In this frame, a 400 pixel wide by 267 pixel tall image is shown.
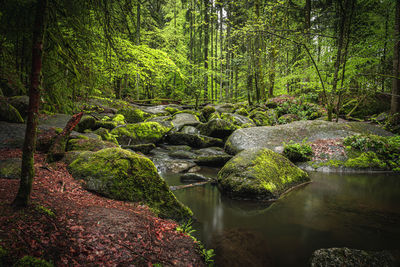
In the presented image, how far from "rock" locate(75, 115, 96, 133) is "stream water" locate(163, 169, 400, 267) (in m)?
5.19

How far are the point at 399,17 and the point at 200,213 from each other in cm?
1241

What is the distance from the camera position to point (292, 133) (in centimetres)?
1058

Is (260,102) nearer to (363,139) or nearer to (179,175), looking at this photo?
(363,139)

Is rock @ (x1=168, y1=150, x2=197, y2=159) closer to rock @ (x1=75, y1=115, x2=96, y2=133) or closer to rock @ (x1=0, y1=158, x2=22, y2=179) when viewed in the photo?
rock @ (x1=75, y1=115, x2=96, y2=133)

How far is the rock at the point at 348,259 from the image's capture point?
9.04ft

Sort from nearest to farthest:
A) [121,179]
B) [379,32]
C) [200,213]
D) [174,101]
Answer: [121,179]
[200,213]
[379,32]
[174,101]

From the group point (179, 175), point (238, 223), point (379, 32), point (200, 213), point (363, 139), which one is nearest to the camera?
point (238, 223)

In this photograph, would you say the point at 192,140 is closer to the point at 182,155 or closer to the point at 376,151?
the point at 182,155

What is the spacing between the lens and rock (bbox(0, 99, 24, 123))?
607 cm

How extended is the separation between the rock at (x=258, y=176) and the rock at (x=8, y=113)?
666cm

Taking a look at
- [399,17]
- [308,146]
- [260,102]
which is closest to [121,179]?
[308,146]

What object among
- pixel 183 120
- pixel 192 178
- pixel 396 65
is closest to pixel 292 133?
pixel 396 65

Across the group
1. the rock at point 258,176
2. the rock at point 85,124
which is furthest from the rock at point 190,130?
the rock at point 258,176

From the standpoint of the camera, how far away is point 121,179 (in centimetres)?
363
